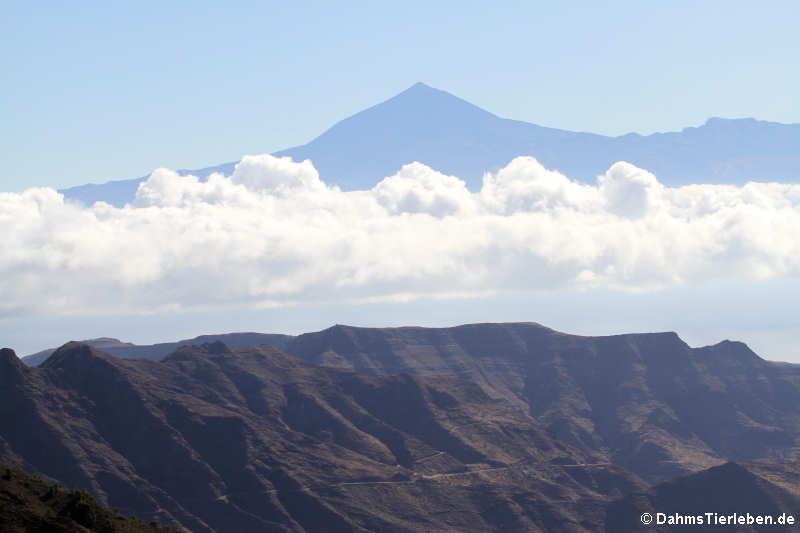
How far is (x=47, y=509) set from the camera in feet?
364

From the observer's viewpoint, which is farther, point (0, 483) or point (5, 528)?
point (0, 483)

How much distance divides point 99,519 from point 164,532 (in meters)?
11.1

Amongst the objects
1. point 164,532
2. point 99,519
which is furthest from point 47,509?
point 164,532

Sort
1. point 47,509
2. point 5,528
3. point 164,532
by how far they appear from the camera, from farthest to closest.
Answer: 1. point 164,532
2. point 47,509
3. point 5,528

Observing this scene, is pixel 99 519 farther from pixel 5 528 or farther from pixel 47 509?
pixel 5 528

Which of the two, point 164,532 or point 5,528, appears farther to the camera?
point 164,532

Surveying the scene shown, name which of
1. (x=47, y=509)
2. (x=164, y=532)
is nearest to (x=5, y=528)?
(x=47, y=509)

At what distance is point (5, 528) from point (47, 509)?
10158 mm

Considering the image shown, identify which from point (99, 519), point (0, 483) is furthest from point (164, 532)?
point (0, 483)

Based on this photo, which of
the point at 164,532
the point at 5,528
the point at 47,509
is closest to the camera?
the point at 5,528

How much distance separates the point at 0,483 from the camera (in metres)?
114

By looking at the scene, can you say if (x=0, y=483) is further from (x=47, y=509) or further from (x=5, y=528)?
(x=5, y=528)

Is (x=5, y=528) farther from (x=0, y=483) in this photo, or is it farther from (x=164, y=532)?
(x=164, y=532)

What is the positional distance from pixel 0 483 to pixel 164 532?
19266mm
